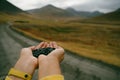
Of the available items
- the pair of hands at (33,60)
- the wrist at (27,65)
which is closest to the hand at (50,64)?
the pair of hands at (33,60)

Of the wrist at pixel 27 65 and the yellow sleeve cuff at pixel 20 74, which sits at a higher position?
the wrist at pixel 27 65

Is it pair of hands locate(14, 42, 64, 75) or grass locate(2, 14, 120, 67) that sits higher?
pair of hands locate(14, 42, 64, 75)

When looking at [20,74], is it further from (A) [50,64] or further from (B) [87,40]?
(B) [87,40]

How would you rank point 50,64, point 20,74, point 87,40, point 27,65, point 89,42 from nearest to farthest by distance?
point 50,64 → point 20,74 → point 27,65 → point 89,42 → point 87,40

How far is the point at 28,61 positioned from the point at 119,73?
8624 mm

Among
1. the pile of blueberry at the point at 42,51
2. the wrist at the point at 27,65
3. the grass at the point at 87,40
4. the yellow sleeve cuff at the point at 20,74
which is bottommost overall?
the grass at the point at 87,40

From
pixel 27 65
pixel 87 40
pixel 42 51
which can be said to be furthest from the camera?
pixel 87 40

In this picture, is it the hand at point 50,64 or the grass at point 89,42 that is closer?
the hand at point 50,64

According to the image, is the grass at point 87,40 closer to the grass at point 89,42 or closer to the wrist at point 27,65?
the grass at point 89,42

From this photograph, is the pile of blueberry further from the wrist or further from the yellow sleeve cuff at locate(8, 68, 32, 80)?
the yellow sleeve cuff at locate(8, 68, 32, 80)

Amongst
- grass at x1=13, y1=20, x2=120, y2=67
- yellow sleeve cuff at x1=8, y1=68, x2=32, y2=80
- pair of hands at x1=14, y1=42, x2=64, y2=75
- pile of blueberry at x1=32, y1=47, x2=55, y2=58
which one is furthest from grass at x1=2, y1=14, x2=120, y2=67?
yellow sleeve cuff at x1=8, y1=68, x2=32, y2=80

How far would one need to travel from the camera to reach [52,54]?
1.98 meters

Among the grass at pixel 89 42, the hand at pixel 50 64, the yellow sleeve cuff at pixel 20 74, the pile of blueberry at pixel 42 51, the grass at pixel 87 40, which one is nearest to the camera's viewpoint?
the hand at pixel 50 64

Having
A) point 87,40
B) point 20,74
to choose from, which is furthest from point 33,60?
point 87,40
